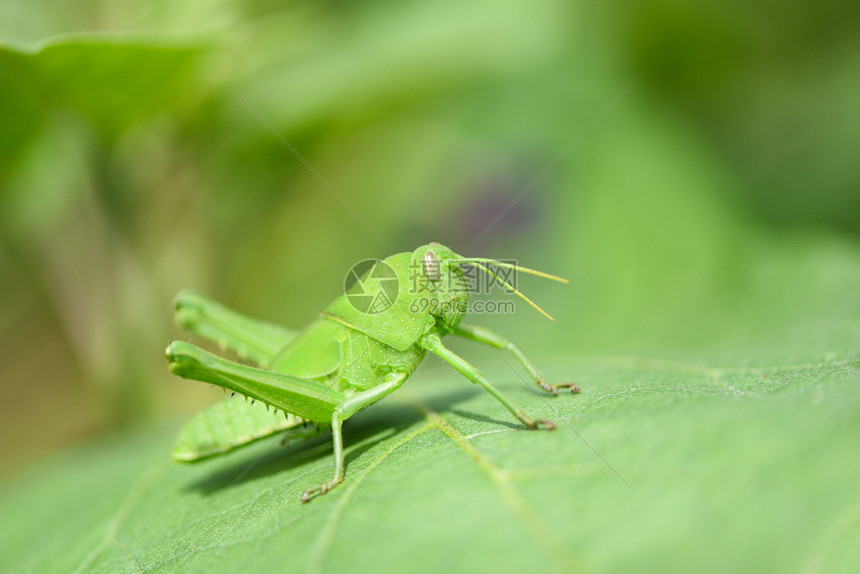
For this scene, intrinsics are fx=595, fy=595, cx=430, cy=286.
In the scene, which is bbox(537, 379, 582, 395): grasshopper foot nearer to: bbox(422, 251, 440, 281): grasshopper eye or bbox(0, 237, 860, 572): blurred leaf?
bbox(0, 237, 860, 572): blurred leaf

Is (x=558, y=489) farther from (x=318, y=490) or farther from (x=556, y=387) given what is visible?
(x=556, y=387)

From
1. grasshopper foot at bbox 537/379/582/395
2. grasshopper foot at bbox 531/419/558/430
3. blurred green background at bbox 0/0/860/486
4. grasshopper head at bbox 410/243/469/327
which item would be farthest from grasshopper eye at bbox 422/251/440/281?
grasshopper foot at bbox 531/419/558/430

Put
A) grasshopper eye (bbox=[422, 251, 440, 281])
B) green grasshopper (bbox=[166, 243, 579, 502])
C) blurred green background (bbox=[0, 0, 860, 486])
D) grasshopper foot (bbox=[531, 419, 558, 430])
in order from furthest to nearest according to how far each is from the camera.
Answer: blurred green background (bbox=[0, 0, 860, 486]) < grasshopper eye (bbox=[422, 251, 440, 281]) < green grasshopper (bbox=[166, 243, 579, 502]) < grasshopper foot (bbox=[531, 419, 558, 430])

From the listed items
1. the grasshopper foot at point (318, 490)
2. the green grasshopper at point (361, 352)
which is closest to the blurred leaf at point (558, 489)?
the grasshopper foot at point (318, 490)

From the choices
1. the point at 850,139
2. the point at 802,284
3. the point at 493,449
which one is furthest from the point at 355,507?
the point at 850,139

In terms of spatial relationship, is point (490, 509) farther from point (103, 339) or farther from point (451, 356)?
point (103, 339)

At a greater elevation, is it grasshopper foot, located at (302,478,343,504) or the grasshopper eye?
the grasshopper eye

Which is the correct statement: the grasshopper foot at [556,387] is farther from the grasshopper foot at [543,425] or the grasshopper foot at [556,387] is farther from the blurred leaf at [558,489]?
the grasshopper foot at [543,425]
